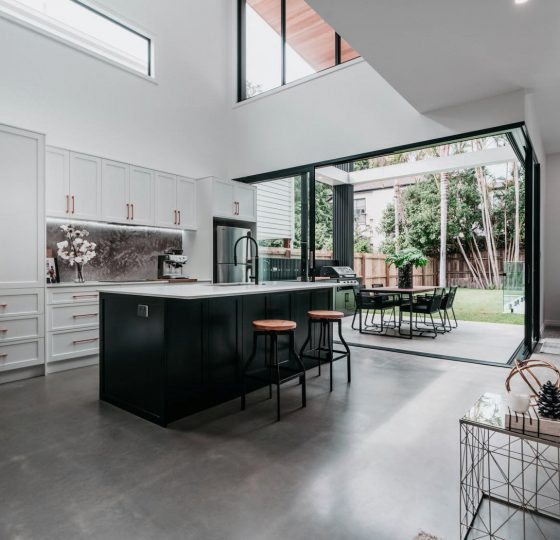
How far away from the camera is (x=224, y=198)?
5.81m

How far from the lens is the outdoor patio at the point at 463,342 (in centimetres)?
464

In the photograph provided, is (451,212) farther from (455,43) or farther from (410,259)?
(455,43)

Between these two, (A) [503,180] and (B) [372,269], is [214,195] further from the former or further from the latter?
(A) [503,180]

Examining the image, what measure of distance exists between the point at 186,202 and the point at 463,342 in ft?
14.8

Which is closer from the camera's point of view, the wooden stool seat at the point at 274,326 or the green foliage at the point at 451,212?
the wooden stool seat at the point at 274,326

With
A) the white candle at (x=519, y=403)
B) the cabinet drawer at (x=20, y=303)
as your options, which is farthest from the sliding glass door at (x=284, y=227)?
the white candle at (x=519, y=403)

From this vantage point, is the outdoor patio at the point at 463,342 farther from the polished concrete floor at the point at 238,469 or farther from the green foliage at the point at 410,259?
the polished concrete floor at the point at 238,469

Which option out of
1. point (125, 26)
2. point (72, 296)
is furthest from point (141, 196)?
point (125, 26)

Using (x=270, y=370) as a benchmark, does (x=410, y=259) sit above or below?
above

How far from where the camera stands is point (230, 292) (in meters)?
2.71

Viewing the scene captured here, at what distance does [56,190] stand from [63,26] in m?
2.06

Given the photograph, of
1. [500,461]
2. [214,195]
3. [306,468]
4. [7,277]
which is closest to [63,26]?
[214,195]

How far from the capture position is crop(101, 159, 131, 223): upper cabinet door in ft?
14.9

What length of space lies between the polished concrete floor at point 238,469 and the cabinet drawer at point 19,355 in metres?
0.37
